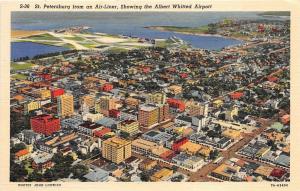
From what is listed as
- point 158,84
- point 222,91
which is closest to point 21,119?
point 158,84

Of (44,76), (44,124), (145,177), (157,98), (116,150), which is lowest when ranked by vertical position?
(145,177)

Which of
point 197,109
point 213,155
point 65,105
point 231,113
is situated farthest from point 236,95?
point 65,105

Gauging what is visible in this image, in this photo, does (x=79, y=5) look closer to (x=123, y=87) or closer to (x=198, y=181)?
(x=123, y=87)

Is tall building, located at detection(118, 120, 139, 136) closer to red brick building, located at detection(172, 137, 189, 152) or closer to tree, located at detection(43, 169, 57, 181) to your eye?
red brick building, located at detection(172, 137, 189, 152)

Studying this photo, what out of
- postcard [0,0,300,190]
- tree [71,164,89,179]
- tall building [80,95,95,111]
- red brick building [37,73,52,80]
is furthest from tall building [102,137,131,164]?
red brick building [37,73,52,80]

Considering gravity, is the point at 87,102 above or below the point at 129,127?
above

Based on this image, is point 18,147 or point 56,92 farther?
point 56,92

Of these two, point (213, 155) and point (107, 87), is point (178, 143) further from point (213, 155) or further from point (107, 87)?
point (107, 87)
